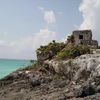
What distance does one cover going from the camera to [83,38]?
44844mm

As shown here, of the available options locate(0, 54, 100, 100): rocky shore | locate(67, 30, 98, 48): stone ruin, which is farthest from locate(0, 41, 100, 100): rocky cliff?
locate(67, 30, 98, 48): stone ruin

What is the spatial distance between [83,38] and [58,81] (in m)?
14.1

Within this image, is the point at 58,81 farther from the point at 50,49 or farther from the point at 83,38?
the point at 83,38

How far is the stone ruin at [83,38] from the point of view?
4415cm

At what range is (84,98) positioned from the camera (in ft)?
83.6

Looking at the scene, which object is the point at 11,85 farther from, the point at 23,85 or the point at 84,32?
the point at 84,32

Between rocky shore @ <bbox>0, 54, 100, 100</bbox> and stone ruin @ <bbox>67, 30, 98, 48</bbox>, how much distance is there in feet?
23.2

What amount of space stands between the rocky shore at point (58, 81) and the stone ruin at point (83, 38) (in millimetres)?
7064

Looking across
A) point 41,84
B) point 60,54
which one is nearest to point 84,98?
point 41,84

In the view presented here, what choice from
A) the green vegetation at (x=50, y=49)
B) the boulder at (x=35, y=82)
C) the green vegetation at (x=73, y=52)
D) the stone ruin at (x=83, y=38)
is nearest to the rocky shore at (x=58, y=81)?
the boulder at (x=35, y=82)

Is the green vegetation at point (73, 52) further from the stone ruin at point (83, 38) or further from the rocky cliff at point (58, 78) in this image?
the stone ruin at point (83, 38)

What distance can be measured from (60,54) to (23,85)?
665cm

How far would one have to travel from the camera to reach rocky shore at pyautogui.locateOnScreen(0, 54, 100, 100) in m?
26.7

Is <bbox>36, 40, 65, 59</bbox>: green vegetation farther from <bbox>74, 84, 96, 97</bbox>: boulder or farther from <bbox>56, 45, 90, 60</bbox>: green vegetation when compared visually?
<bbox>74, 84, 96, 97</bbox>: boulder
